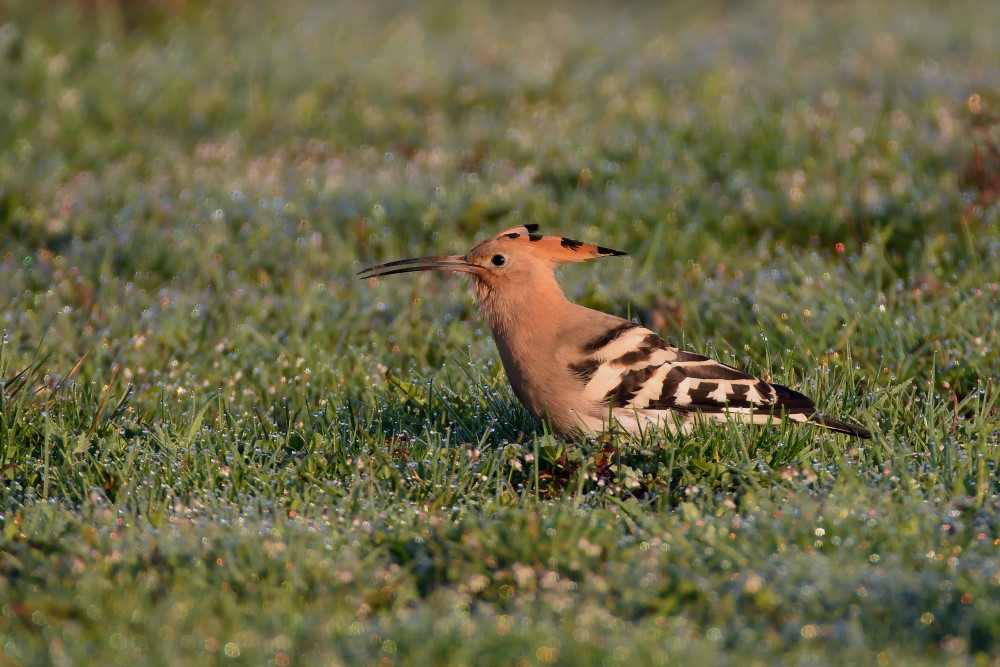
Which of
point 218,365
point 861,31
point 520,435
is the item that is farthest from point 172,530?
point 861,31

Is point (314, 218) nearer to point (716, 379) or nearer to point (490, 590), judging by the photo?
point (716, 379)

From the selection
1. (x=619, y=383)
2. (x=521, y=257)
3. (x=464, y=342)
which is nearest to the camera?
(x=619, y=383)

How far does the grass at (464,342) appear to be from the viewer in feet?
9.66

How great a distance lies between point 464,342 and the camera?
5.66 metres

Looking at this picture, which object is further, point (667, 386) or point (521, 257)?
point (521, 257)

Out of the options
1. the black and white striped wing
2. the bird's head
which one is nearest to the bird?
the black and white striped wing

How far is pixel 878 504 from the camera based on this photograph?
3.47 metres

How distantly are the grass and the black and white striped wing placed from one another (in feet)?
0.32

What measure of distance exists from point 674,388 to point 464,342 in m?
1.71

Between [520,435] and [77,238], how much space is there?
3837 mm

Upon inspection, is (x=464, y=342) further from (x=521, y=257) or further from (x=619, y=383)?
(x=619, y=383)

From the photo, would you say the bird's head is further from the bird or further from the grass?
the grass

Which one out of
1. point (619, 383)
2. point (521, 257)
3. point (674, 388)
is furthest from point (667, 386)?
point (521, 257)

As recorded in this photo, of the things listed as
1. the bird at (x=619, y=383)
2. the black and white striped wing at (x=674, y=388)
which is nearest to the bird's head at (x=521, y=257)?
the bird at (x=619, y=383)
